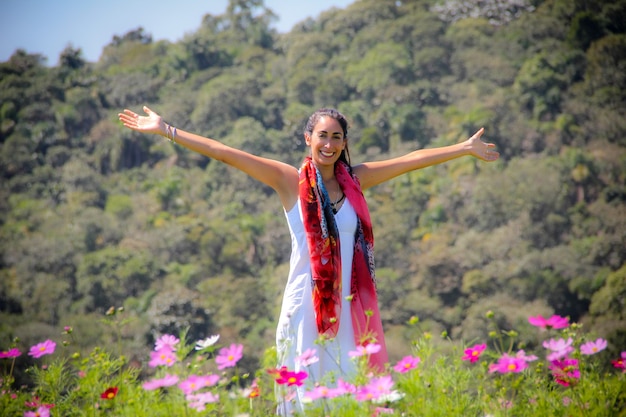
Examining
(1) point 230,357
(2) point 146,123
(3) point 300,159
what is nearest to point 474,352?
(1) point 230,357

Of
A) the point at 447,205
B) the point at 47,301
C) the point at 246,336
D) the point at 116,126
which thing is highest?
the point at 116,126

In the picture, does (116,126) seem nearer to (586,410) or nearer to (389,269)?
(389,269)

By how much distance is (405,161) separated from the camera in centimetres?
248

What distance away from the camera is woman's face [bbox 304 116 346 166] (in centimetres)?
227

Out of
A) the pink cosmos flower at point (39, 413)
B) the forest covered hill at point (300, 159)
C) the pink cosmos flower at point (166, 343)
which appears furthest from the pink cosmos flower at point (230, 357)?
the forest covered hill at point (300, 159)

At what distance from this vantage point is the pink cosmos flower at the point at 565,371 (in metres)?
1.59

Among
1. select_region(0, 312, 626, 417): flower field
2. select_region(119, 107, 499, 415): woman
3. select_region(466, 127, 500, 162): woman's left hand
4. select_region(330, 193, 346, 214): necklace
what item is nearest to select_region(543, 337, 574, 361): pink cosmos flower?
select_region(0, 312, 626, 417): flower field

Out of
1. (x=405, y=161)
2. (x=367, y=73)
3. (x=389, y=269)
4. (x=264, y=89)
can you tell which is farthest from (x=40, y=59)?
(x=405, y=161)

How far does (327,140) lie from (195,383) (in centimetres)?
99

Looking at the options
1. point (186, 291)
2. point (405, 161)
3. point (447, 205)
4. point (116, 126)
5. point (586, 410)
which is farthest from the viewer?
point (116, 126)

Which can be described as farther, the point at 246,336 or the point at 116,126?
the point at 116,126

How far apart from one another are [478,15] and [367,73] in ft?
25.8

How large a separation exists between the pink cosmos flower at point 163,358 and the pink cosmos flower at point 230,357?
8 centimetres

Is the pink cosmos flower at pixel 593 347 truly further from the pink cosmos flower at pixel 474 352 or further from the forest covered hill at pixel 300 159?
the forest covered hill at pixel 300 159
